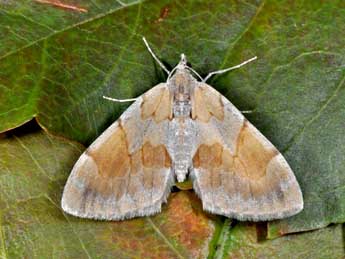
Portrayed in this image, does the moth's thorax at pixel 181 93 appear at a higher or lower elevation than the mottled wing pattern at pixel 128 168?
higher

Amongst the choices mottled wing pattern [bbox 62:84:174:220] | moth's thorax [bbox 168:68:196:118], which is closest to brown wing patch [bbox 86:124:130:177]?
mottled wing pattern [bbox 62:84:174:220]

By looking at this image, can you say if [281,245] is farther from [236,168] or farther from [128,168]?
[128,168]

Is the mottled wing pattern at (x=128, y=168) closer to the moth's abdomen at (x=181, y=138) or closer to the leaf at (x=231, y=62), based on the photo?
the moth's abdomen at (x=181, y=138)

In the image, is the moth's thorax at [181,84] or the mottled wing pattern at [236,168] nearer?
the mottled wing pattern at [236,168]

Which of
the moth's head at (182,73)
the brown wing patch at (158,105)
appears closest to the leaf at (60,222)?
the brown wing patch at (158,105)

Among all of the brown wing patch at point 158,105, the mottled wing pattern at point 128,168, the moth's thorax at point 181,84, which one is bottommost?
the mottled wing pattern at point 128,168

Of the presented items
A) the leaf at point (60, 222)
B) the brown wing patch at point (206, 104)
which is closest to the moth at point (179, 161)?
the brown wing patch at point (206, 104)

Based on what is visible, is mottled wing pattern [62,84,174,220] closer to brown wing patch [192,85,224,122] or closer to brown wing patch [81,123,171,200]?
brown wing patch [81,123,171,200]
